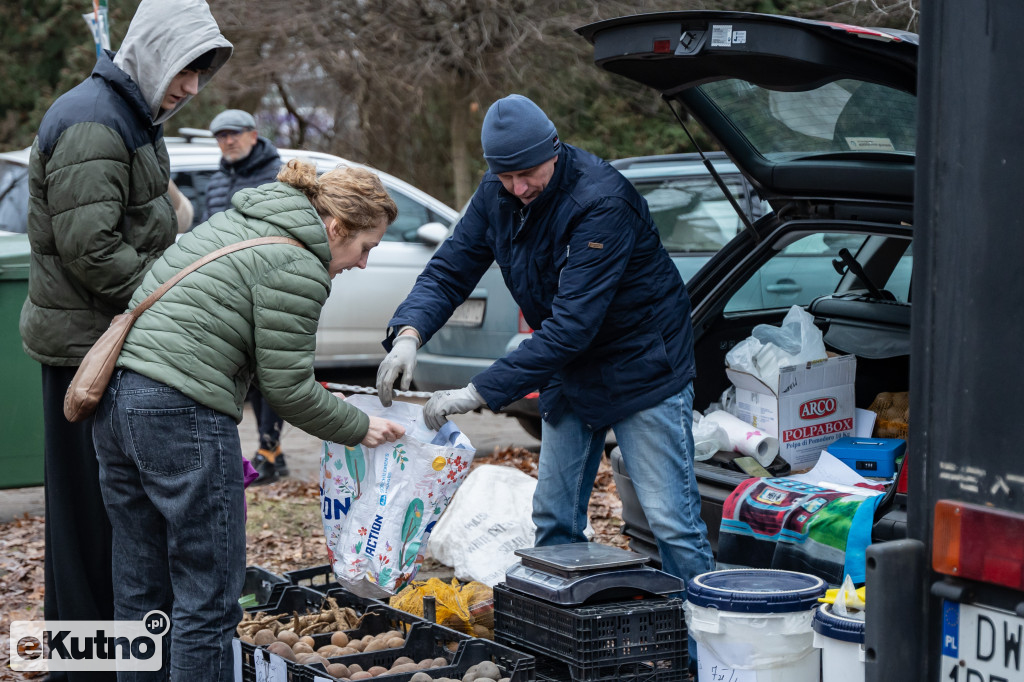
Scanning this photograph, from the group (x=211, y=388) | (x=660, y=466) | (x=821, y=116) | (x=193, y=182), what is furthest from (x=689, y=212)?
(x=211, y=388)

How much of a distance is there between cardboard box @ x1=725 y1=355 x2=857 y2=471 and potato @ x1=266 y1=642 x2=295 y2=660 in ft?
6.41

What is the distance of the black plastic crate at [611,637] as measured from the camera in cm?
322

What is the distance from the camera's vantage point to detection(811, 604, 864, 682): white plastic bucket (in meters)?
2.84

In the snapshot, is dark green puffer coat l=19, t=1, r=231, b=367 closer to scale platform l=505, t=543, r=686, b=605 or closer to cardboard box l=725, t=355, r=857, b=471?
scale platform l=505, t=543, r=686, b=605

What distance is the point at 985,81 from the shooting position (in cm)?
180

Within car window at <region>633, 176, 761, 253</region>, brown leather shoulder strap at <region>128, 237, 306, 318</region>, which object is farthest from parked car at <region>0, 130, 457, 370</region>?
brown leather shoulder strap at <region>128, 237, 306, 318</region>

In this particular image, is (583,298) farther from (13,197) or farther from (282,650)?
(13,197)

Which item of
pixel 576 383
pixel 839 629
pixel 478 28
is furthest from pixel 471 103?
pixel 839 629

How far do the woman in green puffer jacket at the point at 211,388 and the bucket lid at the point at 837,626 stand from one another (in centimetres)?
142

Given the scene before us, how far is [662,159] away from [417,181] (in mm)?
12355

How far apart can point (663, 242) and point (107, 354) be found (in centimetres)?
457

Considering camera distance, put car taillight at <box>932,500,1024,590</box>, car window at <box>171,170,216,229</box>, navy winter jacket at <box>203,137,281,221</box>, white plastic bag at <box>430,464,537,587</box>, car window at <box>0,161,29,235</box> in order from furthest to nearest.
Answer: car window at <box>171,170,216,229</box>, car window at <box>0,161,29,235</box>, navy winter jacket at <box>203,137,281,221</box>, white plastic bag at <box>430,464,537,587</box>, car taillight at <box>932,500,1024,590</box>

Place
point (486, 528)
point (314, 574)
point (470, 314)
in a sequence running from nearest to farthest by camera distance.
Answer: point (314, 574) < point (486, 528) < point (470, 314)

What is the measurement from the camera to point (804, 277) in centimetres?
538
